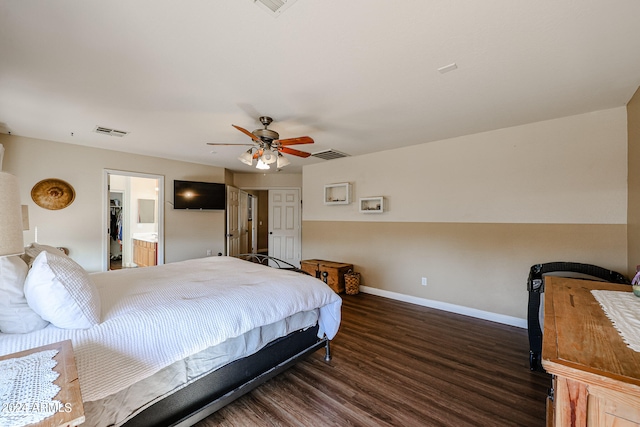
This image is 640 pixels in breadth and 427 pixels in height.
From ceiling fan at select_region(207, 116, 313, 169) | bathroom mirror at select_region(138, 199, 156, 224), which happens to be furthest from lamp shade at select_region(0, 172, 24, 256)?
bathroom mirror at select_region(138, 199, 156, 224)

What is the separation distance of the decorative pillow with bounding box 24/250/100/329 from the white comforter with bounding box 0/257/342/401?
0.05 meters

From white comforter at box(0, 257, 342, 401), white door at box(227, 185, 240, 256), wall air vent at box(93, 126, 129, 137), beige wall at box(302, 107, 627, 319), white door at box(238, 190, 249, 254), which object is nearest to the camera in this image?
white comforter at box(0, 257, 342, 401)

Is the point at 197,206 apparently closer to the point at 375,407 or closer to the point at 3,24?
the point at 3,24

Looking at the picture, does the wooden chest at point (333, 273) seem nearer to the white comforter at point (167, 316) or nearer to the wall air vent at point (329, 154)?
the wall air vent at point (329, 154)

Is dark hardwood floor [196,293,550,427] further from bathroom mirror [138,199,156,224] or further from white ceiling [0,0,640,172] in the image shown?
bathroom mirror [138,199,156,224]

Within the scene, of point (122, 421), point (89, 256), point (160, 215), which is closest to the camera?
point (122, 421)

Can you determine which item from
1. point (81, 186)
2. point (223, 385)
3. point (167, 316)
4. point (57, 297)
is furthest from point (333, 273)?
point (81, 186)

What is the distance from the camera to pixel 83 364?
46.8 inches

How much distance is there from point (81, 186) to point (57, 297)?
12.9 ft

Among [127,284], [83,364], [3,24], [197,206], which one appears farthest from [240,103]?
[197,206]

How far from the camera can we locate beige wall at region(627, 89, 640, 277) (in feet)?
7.87

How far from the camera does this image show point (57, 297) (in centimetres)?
128

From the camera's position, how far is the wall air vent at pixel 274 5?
4.63ft

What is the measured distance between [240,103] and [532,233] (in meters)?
3.75
